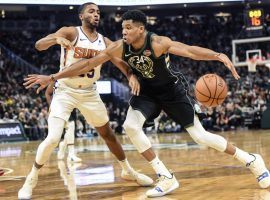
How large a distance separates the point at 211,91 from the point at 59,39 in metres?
1.80

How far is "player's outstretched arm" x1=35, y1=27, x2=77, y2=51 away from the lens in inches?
217

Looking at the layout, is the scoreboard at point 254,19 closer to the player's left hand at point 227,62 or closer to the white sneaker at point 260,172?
the white sneaker at point 260,172

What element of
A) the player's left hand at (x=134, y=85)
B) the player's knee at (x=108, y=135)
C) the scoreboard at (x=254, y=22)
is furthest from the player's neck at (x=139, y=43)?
the scoreboard at (x=254, y=22)

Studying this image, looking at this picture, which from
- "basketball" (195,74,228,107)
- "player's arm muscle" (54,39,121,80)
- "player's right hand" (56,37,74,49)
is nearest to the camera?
"player's arm muscle" (54,39,121,80)

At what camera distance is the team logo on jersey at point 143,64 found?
536 centimetres

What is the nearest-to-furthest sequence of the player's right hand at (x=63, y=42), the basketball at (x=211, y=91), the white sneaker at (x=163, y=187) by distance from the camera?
the white sneaker at (x=163, y=187), the player's right hand at (x=63, y=42), the basketball at (x=211, y=91)

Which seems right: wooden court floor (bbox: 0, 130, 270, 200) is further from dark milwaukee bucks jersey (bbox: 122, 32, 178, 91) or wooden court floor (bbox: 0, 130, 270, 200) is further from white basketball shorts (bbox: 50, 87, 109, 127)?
dark milwaukee bucks jersey (bbox: 122, 32, 178, 91)

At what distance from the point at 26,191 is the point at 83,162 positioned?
12.8 feet

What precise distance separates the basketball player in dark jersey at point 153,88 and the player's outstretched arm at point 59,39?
0.32 m

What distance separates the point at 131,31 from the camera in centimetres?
531

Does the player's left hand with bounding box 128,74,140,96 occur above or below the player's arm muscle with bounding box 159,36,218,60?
below

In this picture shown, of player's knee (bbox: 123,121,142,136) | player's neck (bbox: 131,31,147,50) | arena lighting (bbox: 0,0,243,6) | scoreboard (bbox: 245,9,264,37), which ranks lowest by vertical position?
player's knee (bbox: 123,121,142,136)

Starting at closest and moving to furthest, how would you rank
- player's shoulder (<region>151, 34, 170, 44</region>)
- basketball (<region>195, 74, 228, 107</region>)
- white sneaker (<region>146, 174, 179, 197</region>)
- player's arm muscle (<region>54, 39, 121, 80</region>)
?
1. white sneaker (<region>146, 174, 179, 197</region>)
2. player's shoulder (<region>151, 34, 170, 44</region>)
3. player's arm muscle (<region>54, 39, 121, 80</region>)
4. basketball (<region>195, 74, 228, 107</region>)

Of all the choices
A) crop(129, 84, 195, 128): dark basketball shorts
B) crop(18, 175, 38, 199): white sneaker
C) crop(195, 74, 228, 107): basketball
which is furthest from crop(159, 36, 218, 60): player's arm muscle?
crop(18, 175, 38, 199): white sneaker
